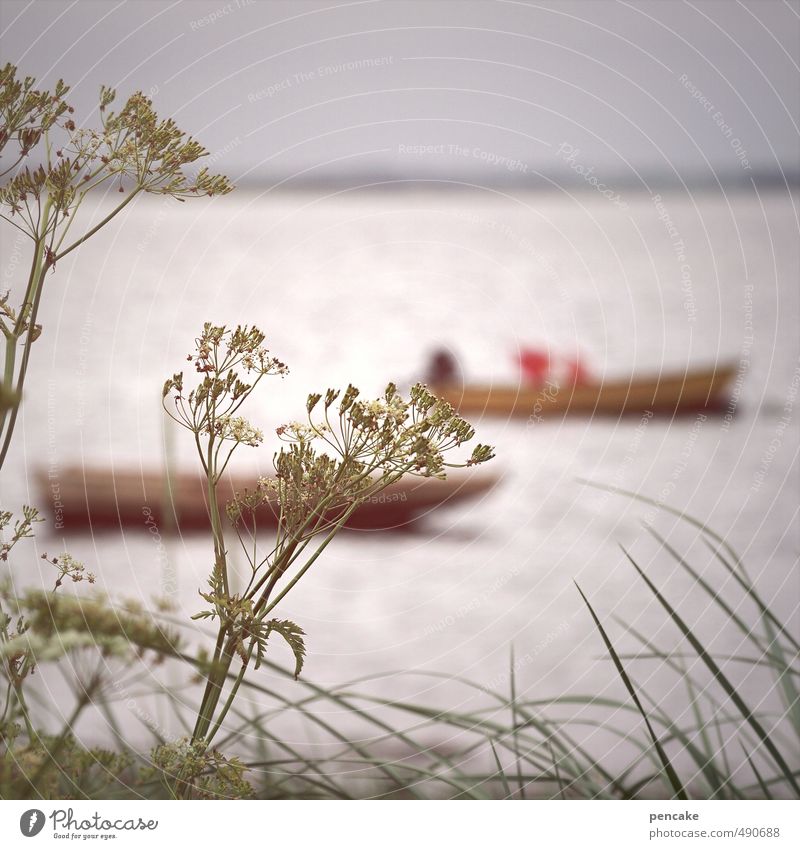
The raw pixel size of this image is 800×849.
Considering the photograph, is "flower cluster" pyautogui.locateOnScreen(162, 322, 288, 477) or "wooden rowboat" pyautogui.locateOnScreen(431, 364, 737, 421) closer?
"flower cluster" pyautogui.locateOnScreen(162, 322, 288, 477)

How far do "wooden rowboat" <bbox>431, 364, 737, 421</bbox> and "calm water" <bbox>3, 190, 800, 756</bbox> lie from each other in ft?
0.33

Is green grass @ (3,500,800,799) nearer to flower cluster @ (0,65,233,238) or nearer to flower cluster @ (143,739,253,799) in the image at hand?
flower cluster @ (143,739,253,799)

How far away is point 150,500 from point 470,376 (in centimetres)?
164

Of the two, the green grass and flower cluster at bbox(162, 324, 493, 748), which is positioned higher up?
flower cluster at bbox(162, 324, 493, 748)

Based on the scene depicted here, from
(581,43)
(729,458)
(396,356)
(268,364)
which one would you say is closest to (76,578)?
(268,364)

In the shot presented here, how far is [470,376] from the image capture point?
362 cm

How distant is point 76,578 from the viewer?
512 mm

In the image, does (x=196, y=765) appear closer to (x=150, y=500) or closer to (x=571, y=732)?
(x=571, y=732)

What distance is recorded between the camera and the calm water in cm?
236

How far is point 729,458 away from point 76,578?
3.53 m

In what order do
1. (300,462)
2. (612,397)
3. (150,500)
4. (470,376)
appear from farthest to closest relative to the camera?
(470,376) → (612,397) → (150,500) → (300,462)

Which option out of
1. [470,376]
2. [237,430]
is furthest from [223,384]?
[470,376]

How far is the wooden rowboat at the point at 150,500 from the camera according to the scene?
2.20 m

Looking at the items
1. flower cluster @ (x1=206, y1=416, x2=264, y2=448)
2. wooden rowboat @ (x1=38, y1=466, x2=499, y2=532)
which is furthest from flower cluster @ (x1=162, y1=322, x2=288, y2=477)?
wooden rowboat @ (x1=38, y1=466, x2=499, y2=532)
